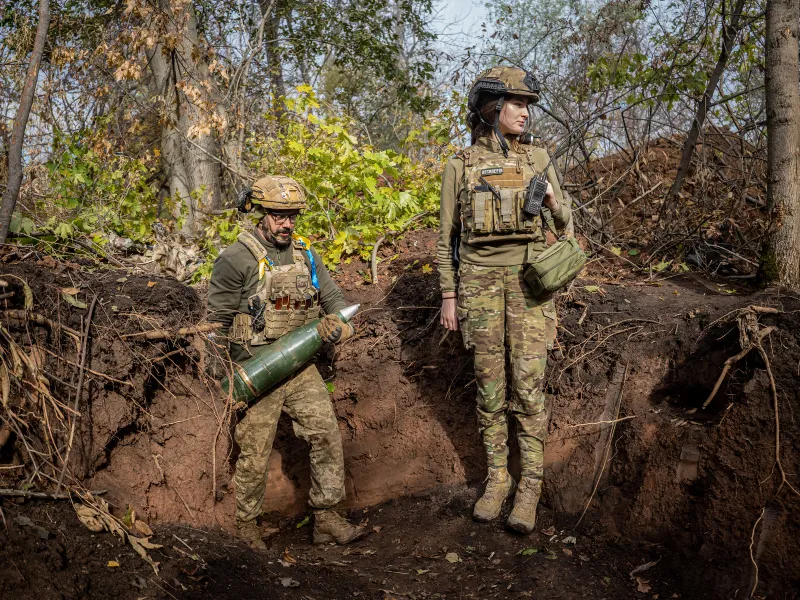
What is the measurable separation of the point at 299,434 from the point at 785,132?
13.0 feet

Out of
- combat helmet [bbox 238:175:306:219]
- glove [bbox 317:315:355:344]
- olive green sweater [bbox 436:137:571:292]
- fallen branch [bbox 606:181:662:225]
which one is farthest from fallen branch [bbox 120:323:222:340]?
fallen branch [bbox 606:181:662:225]

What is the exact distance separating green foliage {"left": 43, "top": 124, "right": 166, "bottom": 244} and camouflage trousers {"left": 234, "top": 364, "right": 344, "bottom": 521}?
3.05m

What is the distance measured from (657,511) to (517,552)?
0.87 m

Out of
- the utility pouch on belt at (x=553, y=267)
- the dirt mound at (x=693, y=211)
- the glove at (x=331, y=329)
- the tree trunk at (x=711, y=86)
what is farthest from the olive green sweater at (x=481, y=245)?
the tree trunk at (x=711, y=86)

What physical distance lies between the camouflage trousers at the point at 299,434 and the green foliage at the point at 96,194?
305cm

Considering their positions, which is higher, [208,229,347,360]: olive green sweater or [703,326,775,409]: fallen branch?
[208,229,347,360]: olive green sweater

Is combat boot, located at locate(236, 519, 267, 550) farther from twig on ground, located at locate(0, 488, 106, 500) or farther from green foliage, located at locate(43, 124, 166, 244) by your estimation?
green foliage, located at locate(43, 124, 166, 244)

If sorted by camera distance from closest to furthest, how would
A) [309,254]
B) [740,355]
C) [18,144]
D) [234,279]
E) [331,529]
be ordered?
[740,355] < [234,279] < [309,254] < [331,529] < [18,144]

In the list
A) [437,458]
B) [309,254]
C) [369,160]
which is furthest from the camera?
[369,160]

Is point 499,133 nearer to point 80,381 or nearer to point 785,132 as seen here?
point 785,132

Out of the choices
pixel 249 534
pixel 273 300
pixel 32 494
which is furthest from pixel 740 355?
pixel 32 494

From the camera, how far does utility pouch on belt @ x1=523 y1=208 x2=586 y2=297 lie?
3.76 meters

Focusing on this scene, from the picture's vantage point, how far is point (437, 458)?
16.8 ft

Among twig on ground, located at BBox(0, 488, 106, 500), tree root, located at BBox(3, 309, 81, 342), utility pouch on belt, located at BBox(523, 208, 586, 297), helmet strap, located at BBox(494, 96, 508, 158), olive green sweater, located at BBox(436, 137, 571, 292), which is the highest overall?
helmet strap, located at BBox(494, 96, 508, 158)
